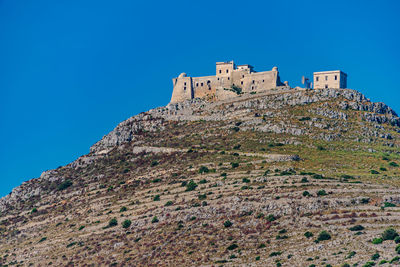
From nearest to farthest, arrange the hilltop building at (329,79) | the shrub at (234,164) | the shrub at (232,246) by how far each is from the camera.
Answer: the shrub at (232,246) → the shrub at (234,164) → the hilltop building at (329,79)

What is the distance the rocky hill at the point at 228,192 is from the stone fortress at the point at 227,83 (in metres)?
4.76

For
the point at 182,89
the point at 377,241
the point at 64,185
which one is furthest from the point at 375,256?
the point at 182,89

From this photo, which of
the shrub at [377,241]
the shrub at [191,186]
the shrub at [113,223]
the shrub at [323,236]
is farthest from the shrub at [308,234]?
the shrub at [113,223]

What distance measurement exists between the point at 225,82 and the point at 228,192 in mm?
52526

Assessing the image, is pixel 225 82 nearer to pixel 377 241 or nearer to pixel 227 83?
pixel 227 83

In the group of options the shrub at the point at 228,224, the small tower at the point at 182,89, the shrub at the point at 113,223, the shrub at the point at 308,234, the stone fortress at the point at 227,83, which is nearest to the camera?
the shrub at the point at 308,234

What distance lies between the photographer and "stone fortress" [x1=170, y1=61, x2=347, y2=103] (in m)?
136

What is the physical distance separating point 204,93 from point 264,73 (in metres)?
14.3

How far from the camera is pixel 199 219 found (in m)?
87.4

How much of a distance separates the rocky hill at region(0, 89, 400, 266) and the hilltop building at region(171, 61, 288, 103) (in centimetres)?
507

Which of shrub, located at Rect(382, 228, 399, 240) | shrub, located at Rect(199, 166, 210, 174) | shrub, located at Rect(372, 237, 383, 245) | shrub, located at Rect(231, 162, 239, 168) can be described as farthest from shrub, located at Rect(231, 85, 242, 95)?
shrub, located at Rect(372, 237, 383, 245)

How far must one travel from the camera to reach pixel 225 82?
14162 cm

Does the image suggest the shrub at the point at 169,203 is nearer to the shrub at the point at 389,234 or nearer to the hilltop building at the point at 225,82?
the shrub at the point at 389,234

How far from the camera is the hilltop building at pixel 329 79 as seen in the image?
12812 centimetres
